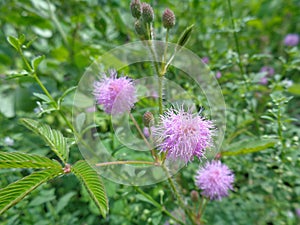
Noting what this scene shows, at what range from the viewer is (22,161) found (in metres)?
0.82

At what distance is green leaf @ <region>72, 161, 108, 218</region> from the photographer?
2.64 ft

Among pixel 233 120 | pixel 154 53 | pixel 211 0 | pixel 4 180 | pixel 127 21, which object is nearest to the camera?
pixel 154 53

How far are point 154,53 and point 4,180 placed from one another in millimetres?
995

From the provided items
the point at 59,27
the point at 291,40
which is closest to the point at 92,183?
the point at 59,27

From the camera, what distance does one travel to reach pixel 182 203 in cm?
128

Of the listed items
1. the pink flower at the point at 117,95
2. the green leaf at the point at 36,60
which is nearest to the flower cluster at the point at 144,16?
the pink flower at the point at 117,95

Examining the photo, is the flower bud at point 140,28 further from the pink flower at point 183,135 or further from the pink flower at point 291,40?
the pink flower at point 291,40

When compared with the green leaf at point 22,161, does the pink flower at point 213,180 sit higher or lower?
lower

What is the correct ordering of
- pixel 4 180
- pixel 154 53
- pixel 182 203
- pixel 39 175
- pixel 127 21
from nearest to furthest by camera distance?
pixel 39 175 → pixel 154 53 → pixel 182 203 → pixel 4 180 → pixel 127 21

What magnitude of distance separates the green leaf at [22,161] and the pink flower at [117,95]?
0.34 metres

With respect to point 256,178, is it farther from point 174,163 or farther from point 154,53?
point 154,53

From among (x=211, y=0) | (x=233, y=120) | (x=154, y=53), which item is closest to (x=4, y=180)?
(x=154, y=53)

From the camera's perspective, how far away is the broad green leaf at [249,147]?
1.27m

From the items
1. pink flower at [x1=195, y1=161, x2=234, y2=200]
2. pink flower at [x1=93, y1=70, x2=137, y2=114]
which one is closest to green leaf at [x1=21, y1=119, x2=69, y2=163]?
pink flower at [x1=93, y1=70, x2=137, y2=114]
